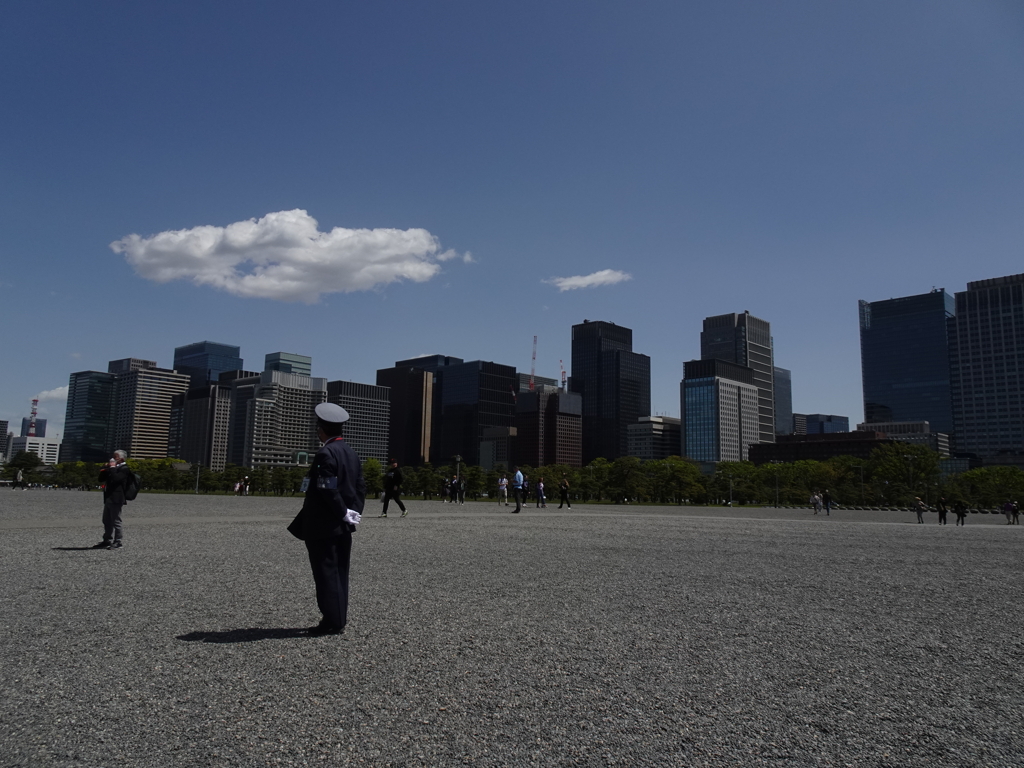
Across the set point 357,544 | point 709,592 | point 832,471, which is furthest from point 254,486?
point 709,592

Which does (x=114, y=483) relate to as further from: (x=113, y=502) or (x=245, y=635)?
(x=245, y=635)

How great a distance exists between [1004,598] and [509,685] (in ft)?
24.9

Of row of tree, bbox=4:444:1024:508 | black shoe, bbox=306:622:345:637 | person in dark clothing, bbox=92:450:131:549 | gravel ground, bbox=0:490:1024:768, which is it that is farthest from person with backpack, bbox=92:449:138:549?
row of tree, bbox=4:444:1024:508

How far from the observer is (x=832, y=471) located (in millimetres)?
100375

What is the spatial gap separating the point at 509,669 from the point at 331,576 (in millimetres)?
2078

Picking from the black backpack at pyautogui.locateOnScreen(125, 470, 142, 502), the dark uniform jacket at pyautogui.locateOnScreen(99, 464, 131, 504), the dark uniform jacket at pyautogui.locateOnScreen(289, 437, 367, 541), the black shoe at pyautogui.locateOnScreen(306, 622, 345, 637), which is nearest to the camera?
the black shoe at pyautogui.locateOnScreen(306, 622, 345, 637)

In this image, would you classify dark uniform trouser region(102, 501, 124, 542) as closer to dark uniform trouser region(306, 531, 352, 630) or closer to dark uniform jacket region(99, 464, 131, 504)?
dark uniform jacket region(99, 464, 131, 504)

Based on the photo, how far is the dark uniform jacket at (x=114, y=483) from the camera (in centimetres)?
1403

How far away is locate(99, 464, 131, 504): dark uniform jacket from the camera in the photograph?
1403 cm

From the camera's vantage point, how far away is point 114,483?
14156mm

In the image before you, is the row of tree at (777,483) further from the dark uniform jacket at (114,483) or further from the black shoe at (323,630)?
the black shoe at (323,630)

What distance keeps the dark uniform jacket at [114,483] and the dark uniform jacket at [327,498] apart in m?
8.80

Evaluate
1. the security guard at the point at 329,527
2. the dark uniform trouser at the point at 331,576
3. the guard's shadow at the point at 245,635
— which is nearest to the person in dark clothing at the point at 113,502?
the guard's shadow at the point at 245,635

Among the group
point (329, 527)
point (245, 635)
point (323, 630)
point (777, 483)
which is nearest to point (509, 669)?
point (323, 630)
